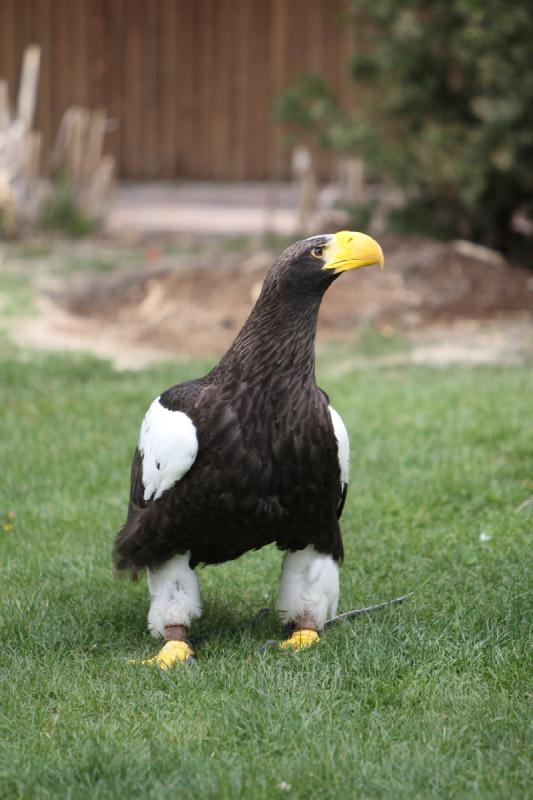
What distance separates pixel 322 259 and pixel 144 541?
3.53 feet

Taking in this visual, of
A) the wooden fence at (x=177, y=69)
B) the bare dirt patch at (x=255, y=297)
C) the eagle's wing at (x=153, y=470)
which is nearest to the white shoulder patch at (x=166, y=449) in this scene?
the eagle's wing at (x=153, y=470)

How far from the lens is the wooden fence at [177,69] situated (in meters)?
17.6

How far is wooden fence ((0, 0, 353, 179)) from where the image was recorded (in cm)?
1758

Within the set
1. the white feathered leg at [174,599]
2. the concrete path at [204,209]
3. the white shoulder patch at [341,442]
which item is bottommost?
the concrete path at [204,209]

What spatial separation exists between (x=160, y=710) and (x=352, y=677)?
61 cm

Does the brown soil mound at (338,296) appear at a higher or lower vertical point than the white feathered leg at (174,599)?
lower

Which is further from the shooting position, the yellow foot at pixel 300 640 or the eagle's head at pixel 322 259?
the yellow foot at pixel 300 640

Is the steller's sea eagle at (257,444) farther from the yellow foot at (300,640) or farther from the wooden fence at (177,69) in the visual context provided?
the wooden fence at (177,69)

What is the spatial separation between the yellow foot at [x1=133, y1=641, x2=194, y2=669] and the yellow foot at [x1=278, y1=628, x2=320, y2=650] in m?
0.31

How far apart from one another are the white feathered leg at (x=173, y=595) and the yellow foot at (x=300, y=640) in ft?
1.05

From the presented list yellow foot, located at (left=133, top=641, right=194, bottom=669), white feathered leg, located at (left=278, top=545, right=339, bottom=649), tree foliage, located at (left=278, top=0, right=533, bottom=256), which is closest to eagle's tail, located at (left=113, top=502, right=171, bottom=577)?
yellow foot, located at (left=133, top=641, right=194, bottom=669)

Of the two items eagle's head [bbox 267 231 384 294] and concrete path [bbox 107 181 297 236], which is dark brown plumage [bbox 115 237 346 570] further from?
concrete path [bbox 107 181 297 236]

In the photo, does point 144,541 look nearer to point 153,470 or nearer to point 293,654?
point 153,470

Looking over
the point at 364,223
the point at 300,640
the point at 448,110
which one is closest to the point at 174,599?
the point at 300,640
